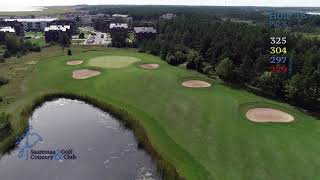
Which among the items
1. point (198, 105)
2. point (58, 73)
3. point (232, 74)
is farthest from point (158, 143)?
Result: point (58, 73)

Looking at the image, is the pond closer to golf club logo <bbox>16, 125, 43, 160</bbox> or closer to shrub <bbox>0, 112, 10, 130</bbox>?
golf club logo <bbox>16, 125, 43, 160</bbox>

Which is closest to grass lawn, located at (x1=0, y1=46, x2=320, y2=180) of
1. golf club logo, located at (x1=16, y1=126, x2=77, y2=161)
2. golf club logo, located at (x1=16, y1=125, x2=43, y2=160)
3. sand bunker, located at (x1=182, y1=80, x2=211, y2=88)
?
golf club logo, located at (x1=16, y1=125, x2=43, y2=160)

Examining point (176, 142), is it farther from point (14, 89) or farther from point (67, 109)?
point (14, 89)

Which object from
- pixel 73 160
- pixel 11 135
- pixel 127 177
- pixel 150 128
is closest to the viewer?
pixel 127 177

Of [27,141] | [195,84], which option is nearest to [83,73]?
[195,84]

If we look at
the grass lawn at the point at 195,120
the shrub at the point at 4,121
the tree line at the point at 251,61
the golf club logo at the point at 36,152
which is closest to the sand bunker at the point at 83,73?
→ the grass lawn at the point at 195,120
